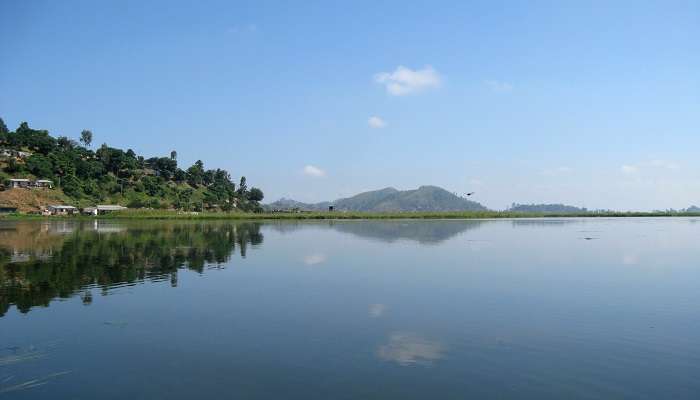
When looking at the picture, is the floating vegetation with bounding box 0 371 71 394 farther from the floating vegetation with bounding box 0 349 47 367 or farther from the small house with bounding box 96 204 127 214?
the small house with bounding box 96 204 127 214

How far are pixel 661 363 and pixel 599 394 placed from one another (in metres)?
4.27

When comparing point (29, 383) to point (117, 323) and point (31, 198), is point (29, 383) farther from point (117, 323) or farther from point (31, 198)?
point (31, 198)

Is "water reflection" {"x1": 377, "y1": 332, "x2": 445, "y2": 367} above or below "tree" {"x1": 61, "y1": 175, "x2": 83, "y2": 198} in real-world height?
below

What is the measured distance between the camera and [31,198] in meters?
163

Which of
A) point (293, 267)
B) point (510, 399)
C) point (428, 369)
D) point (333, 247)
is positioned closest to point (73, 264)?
point (293, 267)

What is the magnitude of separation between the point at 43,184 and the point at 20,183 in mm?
8031

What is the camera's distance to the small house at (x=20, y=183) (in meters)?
164

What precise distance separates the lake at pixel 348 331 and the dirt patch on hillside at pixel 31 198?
141773 millimetres

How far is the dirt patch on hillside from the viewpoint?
155m

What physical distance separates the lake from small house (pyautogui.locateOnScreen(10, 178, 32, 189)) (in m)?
154

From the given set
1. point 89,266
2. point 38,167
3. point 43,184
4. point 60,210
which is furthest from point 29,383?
point 38,167

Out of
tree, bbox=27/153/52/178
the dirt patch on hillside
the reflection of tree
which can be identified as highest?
tree, bbox=27/153/52/178

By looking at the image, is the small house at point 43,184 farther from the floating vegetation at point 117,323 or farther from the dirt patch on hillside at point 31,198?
the floating vegetation at point 117,323

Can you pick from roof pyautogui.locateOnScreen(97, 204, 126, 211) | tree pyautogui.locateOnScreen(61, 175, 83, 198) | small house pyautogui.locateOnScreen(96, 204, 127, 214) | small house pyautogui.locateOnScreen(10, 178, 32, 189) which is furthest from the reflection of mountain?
small house pyautogui.locateOnScreen(10, 178, 32, 189)
